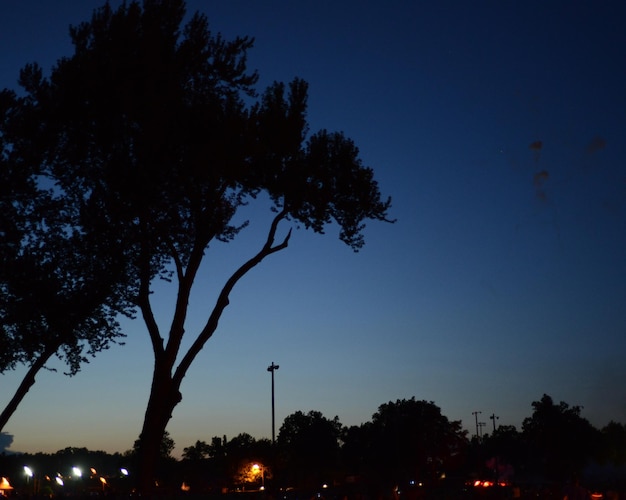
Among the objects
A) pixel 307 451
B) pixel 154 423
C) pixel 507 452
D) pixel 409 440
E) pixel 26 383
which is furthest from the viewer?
pixel 507 452

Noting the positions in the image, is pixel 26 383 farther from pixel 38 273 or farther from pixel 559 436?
pixel 559 436

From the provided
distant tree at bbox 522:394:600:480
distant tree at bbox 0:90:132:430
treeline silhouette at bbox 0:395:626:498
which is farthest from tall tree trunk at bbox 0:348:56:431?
distant tree at bbox 522:394:600:480

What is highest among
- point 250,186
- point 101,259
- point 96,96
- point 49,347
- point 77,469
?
point 96,96

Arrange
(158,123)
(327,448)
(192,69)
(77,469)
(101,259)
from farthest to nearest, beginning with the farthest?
(327,448) → (77,469) → (101,259) → (192,69) → (158,123)

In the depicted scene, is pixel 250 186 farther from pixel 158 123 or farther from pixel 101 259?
pixel 101 259

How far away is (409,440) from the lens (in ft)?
326

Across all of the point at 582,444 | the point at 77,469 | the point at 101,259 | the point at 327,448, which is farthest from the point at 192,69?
the point at 582,444

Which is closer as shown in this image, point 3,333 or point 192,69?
point 192,69

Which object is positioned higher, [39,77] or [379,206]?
[39,77]

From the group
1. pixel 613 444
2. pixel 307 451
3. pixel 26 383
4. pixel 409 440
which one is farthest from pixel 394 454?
pixel 26 383

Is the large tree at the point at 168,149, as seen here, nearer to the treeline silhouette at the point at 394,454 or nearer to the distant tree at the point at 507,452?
the treeline silhouette at the point at 394,454

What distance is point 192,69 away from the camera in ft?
74.9

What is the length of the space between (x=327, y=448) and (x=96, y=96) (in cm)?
10003

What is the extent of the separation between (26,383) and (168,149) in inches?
413
